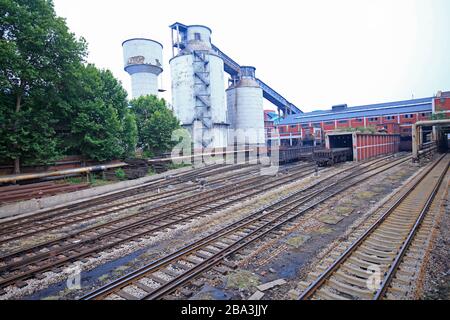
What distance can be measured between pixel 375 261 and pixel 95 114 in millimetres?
18778

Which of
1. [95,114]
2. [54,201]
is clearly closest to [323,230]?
[54,201]

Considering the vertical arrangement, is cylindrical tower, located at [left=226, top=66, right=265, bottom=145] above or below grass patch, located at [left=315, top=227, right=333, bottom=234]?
above

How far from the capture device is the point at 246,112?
45375mm

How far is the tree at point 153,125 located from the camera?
2475 centimetres

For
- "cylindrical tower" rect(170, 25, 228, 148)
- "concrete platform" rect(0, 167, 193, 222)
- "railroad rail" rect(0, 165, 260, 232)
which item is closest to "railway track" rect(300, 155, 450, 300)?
"railroad rail" rect(0, 165, 260, 232)

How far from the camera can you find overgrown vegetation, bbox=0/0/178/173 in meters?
13.6

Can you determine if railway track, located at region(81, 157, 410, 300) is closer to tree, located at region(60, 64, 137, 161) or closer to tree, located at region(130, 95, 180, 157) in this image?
tree, located at region(60, 64, 137, 161)

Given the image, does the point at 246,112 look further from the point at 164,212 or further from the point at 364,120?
the point at 164,212

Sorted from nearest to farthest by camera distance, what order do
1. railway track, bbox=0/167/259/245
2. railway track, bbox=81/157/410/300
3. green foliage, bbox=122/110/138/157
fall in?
railway track, bbox=81/157/410/300 → railway track, bbox=0/167/259/245 → green foliage, bbox=122/110/138/157

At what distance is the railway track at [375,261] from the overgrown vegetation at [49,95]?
1666cm

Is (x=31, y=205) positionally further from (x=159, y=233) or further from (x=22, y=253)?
(x=159, y=233)

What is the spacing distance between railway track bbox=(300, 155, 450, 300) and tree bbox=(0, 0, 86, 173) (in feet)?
54.6

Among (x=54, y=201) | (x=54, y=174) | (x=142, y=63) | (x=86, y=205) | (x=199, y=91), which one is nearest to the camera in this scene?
(x=86, y=205)
